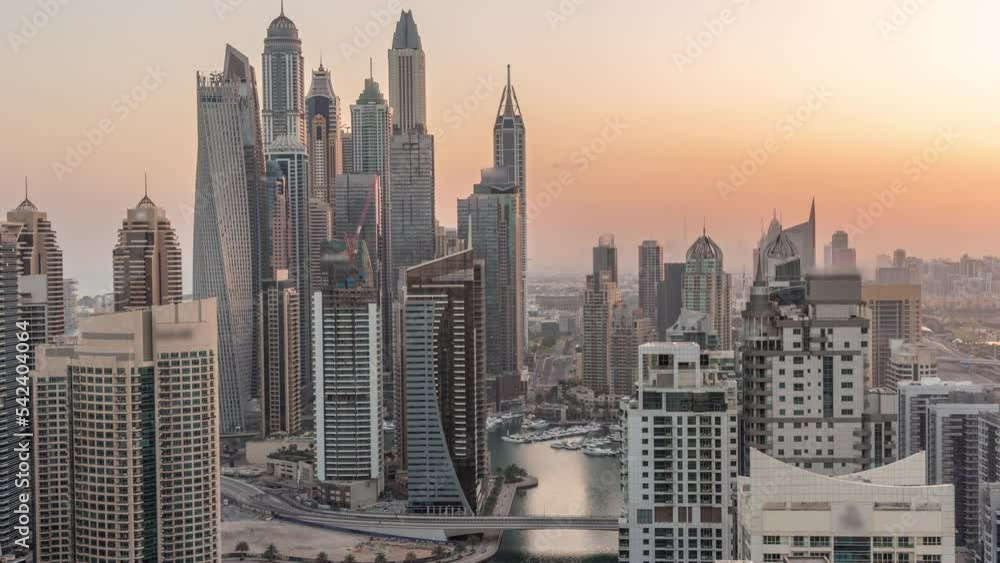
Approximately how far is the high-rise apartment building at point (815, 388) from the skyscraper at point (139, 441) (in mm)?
3991

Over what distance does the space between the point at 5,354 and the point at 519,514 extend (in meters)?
Result: 6.34

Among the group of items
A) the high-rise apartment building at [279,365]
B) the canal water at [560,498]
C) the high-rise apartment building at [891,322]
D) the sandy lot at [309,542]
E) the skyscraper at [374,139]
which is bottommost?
the sandy lot at [309,542]

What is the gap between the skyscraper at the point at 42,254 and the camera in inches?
464

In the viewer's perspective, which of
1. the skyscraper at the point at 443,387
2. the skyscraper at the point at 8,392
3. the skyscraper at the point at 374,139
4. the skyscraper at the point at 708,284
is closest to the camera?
the skyscraper at the point at 8,392

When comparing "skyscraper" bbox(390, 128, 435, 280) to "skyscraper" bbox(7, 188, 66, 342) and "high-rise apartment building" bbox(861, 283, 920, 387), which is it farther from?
"high-rise apartment building" bbox(861, 283, 920, 387)

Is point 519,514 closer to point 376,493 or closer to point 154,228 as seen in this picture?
point 376,493

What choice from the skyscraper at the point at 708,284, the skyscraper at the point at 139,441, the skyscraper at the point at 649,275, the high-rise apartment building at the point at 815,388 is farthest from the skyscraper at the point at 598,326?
the high-rise apartment building at the point at 815,388

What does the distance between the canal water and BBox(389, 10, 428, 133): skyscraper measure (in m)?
10.7

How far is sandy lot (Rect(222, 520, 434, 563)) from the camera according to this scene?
12305 millimetres

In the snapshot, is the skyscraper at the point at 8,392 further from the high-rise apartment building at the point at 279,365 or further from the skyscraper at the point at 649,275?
the skyscraper at the point at 649,275

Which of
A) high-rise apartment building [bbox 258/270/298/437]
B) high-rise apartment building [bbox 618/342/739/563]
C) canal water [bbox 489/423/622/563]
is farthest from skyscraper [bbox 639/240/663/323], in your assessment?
high-rise apartment building [bbox 618/342/739/563]

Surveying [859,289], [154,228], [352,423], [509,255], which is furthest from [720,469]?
[509,255]

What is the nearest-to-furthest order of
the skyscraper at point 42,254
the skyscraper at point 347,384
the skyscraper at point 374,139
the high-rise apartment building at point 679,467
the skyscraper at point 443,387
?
1. the high-rise apartment building at point 679,467
2. the skyscraper at point 42,254
3. the skyscraper at point 443,387
4. the skyscraper at point 347,384
5. the skyscraper at point 374,139

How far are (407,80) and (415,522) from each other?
1762 centimetres
